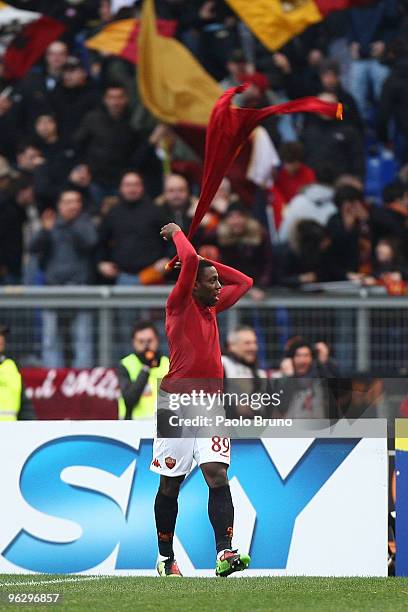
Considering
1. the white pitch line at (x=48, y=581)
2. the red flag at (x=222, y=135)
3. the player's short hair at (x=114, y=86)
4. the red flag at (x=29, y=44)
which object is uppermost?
the red flag at (x=222, y=135)

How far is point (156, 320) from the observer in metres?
14.3

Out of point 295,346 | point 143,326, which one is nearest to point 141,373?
point 143,326

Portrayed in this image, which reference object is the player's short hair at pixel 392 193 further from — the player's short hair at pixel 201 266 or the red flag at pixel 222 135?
the player's short hair at pixel 201 266

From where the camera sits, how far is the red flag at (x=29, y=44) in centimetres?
1691

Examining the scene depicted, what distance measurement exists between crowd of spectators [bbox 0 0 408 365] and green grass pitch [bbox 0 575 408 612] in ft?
16.9

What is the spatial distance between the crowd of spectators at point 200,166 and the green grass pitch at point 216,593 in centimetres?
515

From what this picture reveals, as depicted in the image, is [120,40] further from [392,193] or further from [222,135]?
[222,135]

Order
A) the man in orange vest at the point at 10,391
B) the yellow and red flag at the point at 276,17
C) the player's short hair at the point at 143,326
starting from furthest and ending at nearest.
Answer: the yellow and red flag at the point at 276,17 → the player's short hair at the point at 143,326 → the man in orange vest at the point at 10,391

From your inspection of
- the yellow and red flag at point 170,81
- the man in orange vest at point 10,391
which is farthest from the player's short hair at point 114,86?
the man in orange vest at point 10,391

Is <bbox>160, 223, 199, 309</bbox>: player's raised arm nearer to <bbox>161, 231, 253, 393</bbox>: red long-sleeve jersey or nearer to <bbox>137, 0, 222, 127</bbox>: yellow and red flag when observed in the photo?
<bbox>161, 231, 253, 393</bbox>: red long-sleeve jersey

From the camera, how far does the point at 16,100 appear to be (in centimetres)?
1658

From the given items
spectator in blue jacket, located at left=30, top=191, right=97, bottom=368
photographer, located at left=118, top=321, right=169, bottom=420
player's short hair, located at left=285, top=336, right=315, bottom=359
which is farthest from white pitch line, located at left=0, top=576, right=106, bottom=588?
spectator in blue jacket, located at left=30, top=191, right=97, bottom=368

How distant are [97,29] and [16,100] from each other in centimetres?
127

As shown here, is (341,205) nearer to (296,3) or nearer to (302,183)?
(302,183)
